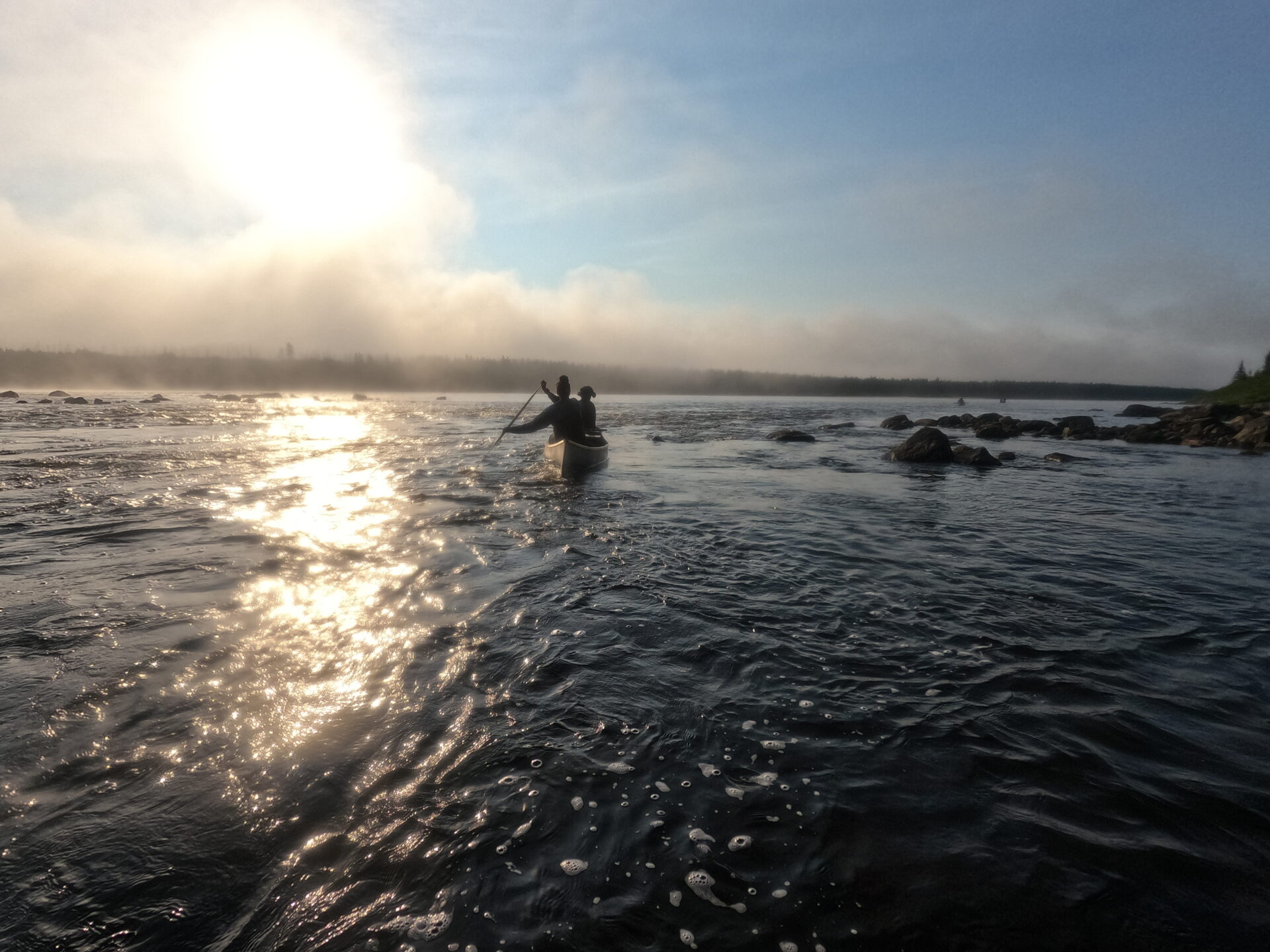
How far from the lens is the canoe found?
20.3m

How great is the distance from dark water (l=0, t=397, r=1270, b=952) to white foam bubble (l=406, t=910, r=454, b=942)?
0.02 meters

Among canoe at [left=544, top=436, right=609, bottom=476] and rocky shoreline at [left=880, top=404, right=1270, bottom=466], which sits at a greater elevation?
rocky shoreline at [left=880, top=404, right=1270, bottom=466]

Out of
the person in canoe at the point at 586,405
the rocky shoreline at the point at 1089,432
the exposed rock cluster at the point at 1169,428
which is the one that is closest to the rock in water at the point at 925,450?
the rocky shoreline at the point at 1089,432

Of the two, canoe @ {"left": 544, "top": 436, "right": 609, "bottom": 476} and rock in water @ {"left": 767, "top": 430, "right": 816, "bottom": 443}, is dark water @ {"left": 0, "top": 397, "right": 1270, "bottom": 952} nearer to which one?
canoe @ {"left": 544, "top": 436, "right": 609, "bottom": 476}

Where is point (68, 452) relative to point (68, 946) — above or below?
above

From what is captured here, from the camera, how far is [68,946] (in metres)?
3.10

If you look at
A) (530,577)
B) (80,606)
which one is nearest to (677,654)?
(530,577)

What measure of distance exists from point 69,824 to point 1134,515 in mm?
20898

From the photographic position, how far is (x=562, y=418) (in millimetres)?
20625

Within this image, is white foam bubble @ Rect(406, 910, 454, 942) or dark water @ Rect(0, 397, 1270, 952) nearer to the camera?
white foam bubble @ Rect(406, 910, 454, 942)

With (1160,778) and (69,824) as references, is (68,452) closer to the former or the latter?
(69,824)

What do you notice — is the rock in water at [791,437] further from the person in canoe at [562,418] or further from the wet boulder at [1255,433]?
the wet boulder at [1255,433]

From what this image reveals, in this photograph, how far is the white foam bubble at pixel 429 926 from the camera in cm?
323

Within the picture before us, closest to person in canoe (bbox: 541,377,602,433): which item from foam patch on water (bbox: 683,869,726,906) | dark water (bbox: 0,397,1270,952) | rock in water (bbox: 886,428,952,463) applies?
dark water (bbox: 0,397,1270,952)
